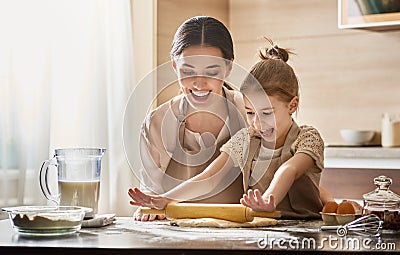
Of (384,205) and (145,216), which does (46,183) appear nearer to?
Result: (145,216)

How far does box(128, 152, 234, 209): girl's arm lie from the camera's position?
1740 millimetres

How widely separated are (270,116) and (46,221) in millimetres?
691

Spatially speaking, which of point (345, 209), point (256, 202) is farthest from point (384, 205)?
point (256, 202)

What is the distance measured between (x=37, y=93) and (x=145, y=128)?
46.1 inches

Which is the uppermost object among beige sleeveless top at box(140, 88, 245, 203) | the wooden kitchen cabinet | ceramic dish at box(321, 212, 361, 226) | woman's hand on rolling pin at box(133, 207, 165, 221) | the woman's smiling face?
the wooden kitchen cabinet

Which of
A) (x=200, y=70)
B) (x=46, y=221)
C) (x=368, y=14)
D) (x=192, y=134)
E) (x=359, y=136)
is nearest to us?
(x=46, y=221)

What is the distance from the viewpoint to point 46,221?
1456 mm

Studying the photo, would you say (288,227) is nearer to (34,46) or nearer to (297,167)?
(297,167)

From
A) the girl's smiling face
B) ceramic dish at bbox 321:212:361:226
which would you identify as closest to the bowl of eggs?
ceramic dish at bbox 321:212:361:226

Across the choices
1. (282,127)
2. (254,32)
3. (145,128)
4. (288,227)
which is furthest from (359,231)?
(254,32)

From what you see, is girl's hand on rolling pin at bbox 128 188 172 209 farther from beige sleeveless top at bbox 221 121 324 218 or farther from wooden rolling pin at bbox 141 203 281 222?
beige sleeveless top at bbox 221 121 324 218

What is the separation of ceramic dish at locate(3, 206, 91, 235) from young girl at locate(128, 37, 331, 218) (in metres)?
0.36

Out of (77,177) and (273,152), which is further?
(273,152)

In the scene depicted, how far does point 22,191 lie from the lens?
3057mm
